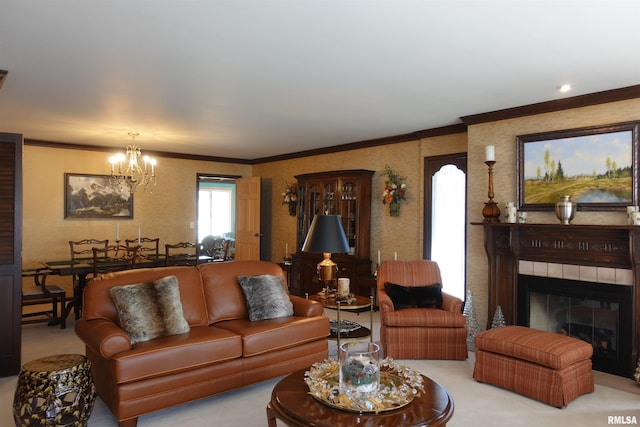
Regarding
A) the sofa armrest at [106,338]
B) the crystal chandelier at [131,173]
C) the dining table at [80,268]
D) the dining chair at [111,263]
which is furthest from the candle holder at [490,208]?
the crystal chandelier at [131,173]

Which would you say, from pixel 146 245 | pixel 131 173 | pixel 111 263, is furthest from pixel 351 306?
pixel 146 245

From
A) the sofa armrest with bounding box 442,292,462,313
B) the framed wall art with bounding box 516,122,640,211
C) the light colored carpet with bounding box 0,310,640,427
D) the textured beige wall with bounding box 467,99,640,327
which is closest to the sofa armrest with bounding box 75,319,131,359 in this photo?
the light colored carpet with bounding box 0,310,640,427

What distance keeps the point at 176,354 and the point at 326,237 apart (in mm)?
1437

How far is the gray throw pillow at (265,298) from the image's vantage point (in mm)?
3773

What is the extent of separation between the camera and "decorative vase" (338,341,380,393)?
88.2 inches

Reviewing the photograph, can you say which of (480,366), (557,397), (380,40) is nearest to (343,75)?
(380,40)

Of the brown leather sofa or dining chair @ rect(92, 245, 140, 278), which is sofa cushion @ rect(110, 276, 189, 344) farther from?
dining chair @ rect(92, 245, 140, 278)

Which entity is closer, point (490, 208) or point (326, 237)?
point (326, 237)

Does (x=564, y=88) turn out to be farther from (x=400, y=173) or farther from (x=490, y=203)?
(x=400, y=173)

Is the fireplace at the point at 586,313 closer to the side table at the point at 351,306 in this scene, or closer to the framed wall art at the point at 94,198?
the side table at the point at 351,306

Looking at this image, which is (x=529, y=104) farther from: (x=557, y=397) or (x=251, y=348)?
(x=251, y=348)

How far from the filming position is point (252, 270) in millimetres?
4160

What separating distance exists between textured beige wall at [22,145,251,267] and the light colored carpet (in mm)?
3785

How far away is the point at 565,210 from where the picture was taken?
13.2 feet
